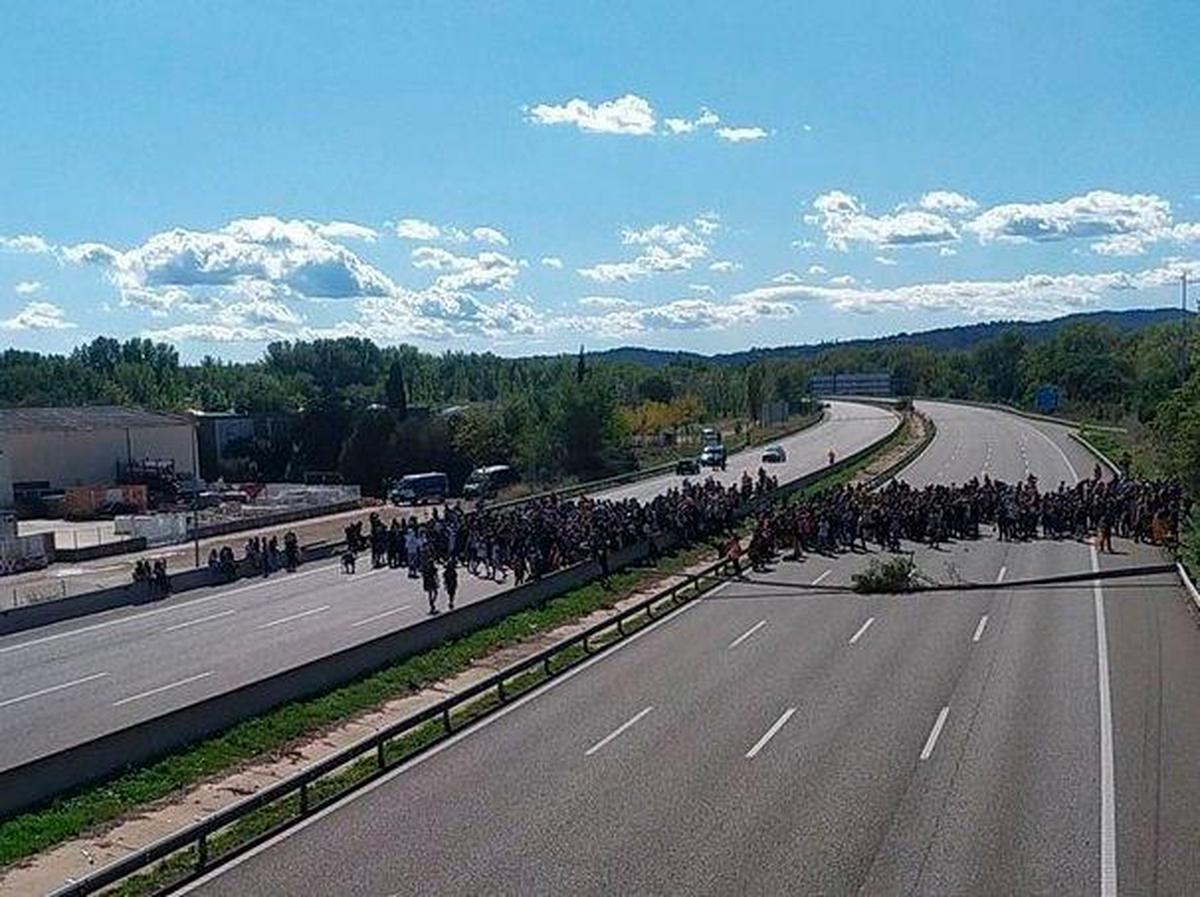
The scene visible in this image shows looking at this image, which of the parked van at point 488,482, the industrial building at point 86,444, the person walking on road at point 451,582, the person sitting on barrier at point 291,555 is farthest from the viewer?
the industrial building at point 86,444

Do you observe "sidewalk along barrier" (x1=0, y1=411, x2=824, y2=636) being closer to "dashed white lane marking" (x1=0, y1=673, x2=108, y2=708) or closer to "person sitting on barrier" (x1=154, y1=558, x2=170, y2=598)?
"person sitting on barrier" (x1=154, y1=558, x2=170, y2=598)

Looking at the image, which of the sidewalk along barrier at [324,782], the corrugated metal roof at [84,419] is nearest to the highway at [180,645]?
the sidewalk along barrier at [324,782]

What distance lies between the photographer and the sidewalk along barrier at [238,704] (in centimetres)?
1911

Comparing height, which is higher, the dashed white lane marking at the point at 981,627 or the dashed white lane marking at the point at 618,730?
the dashed white lane marking at the point at 618,730

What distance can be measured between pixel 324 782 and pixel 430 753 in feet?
6.93

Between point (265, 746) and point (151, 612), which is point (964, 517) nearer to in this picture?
point (151, 612)

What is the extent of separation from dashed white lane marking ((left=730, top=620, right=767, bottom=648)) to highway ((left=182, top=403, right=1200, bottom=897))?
112 millimetres

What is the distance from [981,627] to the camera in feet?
103

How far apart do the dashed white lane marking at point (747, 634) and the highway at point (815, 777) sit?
11 centimetres

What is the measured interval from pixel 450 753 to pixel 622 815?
462cm

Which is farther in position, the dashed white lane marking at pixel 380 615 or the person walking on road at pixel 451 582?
the person walking on road at pixel 451 582

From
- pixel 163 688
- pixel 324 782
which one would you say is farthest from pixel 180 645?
pixel 324 782

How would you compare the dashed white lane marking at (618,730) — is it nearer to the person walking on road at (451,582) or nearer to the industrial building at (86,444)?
the person walking on road at (451,582)

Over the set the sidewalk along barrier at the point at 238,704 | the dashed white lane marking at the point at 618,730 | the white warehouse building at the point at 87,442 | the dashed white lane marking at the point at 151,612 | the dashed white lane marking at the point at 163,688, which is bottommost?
the dashed white lane marking at the point at 151,612
